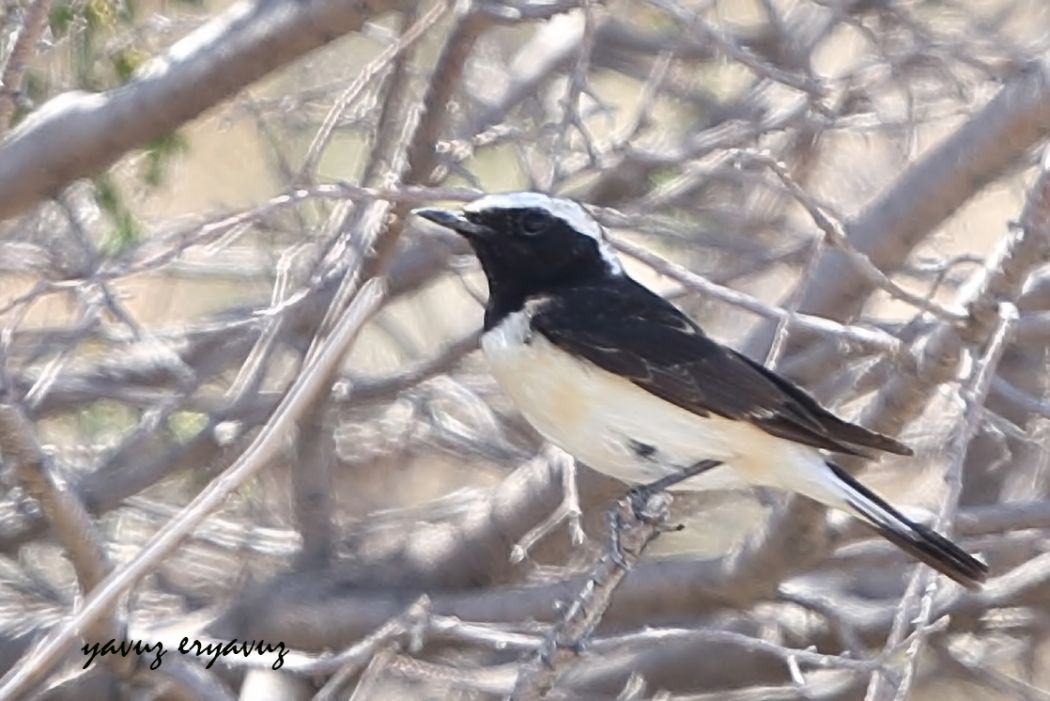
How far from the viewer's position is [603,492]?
5.18 m

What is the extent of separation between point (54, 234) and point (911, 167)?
2.62 meters

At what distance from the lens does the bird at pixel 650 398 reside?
3955 millimetres

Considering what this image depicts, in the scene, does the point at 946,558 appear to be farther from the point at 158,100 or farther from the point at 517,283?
the point at 158,100

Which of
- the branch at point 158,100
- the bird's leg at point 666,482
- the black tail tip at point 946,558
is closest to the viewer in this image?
the black tail tip at point 946,558

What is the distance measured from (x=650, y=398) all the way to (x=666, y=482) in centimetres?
19

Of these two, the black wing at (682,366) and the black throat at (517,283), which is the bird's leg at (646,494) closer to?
the black wing at (682,366)

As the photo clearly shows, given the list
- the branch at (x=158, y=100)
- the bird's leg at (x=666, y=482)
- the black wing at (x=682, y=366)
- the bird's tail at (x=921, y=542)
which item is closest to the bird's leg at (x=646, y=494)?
the bird's leg at (x=666, y=482)

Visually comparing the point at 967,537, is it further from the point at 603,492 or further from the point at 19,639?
the point at 19,639

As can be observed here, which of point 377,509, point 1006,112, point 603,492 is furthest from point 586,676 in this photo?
point 1006,112

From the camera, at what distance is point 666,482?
4.09 m

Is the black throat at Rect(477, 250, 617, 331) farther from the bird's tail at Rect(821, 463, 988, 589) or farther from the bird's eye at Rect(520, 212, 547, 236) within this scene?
the bird's tail at Rect(821, 463, 988, 589)

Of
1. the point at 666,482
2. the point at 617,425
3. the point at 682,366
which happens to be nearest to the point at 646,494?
the point at 666,482

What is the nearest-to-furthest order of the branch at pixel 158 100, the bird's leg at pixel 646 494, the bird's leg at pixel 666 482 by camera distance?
the bird's leg at pixel 646 494 → the bird's leg at pixel 666 482 → the branch at pixel 158 100

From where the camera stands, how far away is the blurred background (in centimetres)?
407
